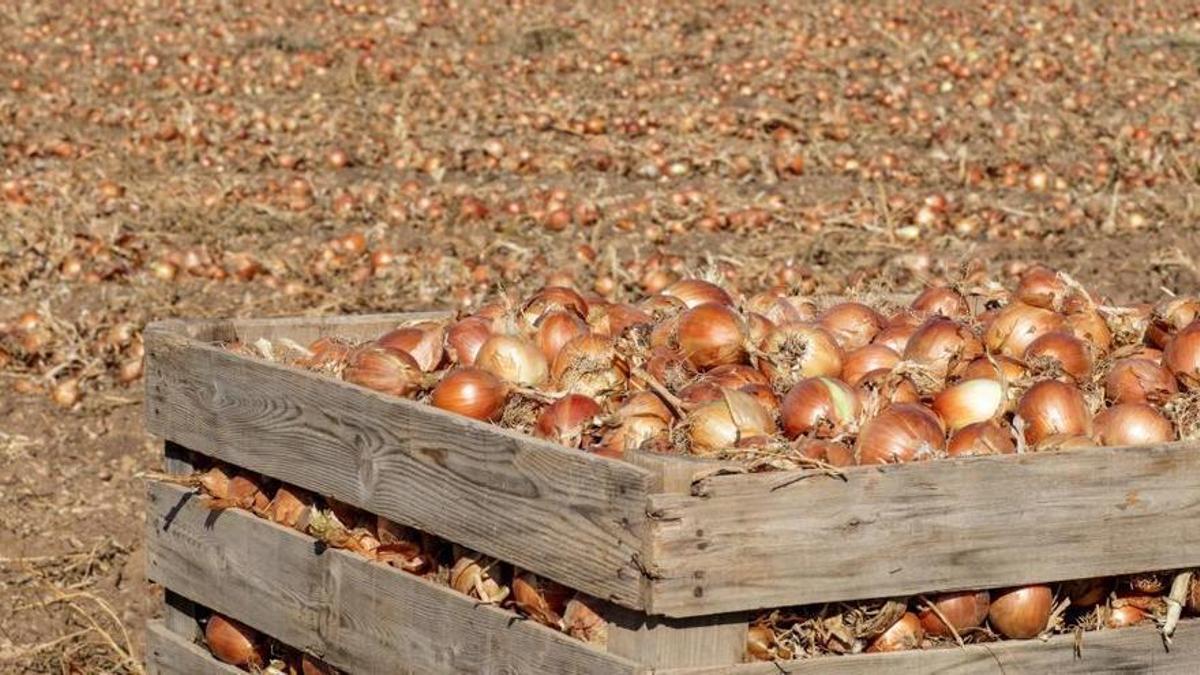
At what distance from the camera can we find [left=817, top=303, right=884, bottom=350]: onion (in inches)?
151

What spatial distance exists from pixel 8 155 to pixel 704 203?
4.40 metres

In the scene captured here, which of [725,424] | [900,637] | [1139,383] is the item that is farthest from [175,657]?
[1139,383]

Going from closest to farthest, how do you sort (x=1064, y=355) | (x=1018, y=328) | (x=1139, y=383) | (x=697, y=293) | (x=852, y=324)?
1. (x=1139, y=383)
2. (x=1064, y=355)
3. (x=1018, y=328)
4. (x=852, y=324)
5. (x=697, y=293)

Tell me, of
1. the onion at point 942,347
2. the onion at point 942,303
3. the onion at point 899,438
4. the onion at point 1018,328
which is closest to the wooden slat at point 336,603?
the onion at point 899,438

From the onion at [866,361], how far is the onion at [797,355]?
0.06ft

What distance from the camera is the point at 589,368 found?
348cm

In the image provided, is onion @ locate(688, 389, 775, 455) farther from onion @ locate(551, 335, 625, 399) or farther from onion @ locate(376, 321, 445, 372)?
onion @ locate(376, 321, 445, 372)

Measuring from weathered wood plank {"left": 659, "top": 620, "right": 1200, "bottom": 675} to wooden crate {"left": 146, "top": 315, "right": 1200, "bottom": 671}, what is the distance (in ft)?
0.33

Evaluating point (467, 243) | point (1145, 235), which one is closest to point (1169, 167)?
point (1145, 235)

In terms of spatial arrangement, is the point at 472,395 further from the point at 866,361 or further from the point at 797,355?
the point at 866,361

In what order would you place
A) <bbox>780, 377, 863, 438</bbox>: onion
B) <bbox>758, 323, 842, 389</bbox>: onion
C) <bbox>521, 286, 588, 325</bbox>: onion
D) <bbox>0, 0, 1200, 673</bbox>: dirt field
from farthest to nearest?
<bbox>0, 0, 1200, 673</bbox>: dirt field
<bbox>521, 286, 588, 325</bbox>: onion
<bbox>758, 323, 842, 389</bbox>: onion
<bbox>780, 377, 863, 438</bbox>: onion

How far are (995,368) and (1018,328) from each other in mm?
343

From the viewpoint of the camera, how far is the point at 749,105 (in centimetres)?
1322

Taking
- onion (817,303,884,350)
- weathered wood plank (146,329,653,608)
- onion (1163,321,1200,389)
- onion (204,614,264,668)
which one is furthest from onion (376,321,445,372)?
onion (1163,321,1200,389)
